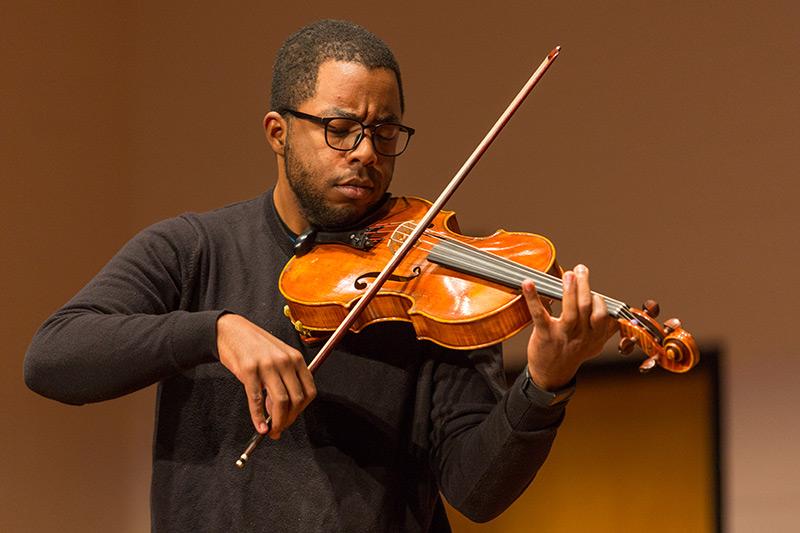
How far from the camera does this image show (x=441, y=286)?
1562 millimetres

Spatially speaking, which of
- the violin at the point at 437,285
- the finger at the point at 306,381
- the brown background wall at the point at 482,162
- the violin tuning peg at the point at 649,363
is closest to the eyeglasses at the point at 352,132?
the violin at the point at 437,285

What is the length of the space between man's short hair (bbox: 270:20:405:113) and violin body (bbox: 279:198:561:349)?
→ 217 millimetres

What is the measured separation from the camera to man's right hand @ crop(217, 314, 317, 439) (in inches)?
53.9

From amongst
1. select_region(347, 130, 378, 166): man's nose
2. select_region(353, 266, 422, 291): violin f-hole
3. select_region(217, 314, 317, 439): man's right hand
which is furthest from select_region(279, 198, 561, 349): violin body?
select_region(217, 314, 317, 439): man's right hand

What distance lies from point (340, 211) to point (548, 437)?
44cm

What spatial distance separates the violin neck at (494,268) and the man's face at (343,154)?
142mm

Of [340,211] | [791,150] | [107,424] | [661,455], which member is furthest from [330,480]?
[107,424]

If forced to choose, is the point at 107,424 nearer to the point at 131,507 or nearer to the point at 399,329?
the point at 131,507

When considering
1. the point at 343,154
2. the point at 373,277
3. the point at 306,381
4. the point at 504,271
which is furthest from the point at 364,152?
the point at 306,381

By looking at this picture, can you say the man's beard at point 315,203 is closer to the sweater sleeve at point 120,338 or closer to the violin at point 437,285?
the violin at point 437,285

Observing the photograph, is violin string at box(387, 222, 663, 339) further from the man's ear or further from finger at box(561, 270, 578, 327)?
the man's ear

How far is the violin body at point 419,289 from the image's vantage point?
1.49 meters

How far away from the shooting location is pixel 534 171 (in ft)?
9.84

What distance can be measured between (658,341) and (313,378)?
1.45 ft
